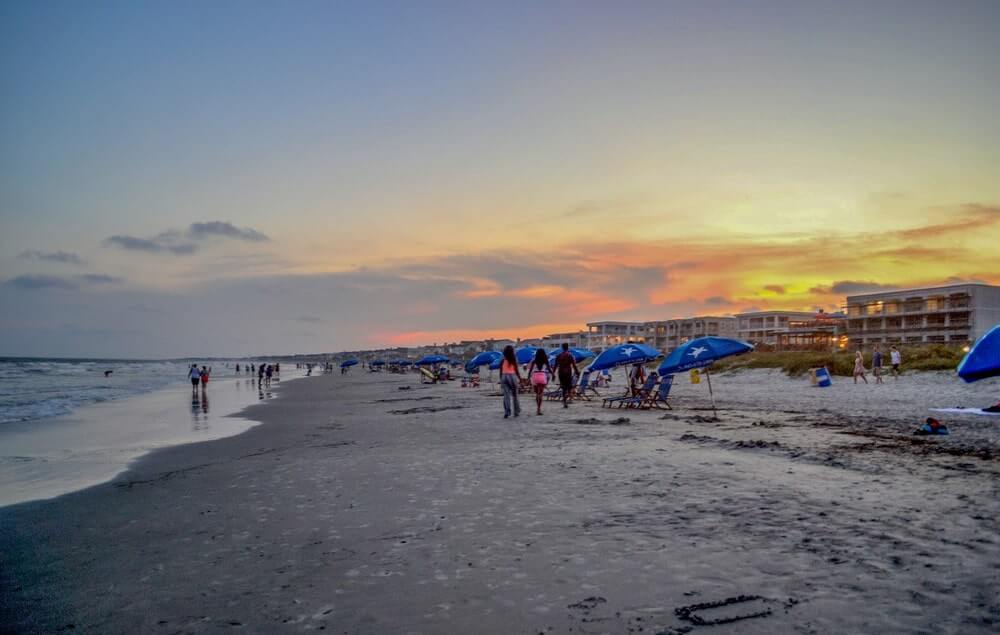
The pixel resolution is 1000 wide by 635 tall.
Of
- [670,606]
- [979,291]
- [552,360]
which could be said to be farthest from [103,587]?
[979,291]

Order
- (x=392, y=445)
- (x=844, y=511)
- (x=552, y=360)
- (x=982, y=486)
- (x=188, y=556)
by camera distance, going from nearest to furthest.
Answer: (x=188, y=556), (x=844, y=511), (x=982, y=486), (x=392, y=445), (x=552, y=360)

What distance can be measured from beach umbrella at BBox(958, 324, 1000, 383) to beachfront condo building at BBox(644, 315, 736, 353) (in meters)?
104

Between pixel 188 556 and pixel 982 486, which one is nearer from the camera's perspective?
pixel 188 556

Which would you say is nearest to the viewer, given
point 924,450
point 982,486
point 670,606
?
point 670,606

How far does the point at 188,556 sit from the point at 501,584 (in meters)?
3.30

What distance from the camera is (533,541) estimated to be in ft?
18.6

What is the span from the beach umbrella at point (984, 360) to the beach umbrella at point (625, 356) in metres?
10.2

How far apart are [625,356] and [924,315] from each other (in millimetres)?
77086

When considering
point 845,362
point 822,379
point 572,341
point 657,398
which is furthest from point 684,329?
point 657,398

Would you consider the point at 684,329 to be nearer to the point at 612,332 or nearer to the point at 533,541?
the point at 612,332

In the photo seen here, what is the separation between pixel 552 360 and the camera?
31.1 metres

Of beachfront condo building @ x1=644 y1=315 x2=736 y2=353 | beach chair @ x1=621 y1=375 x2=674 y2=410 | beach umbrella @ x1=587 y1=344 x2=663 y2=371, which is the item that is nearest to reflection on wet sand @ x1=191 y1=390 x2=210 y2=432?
beach umbrella @ x1=587 y1=344 x2=663 y2=371

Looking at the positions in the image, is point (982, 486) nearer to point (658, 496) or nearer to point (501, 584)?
point (658, 496)

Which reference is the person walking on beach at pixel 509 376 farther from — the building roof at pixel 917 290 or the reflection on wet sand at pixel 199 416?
the building roof at pixel 917 290
